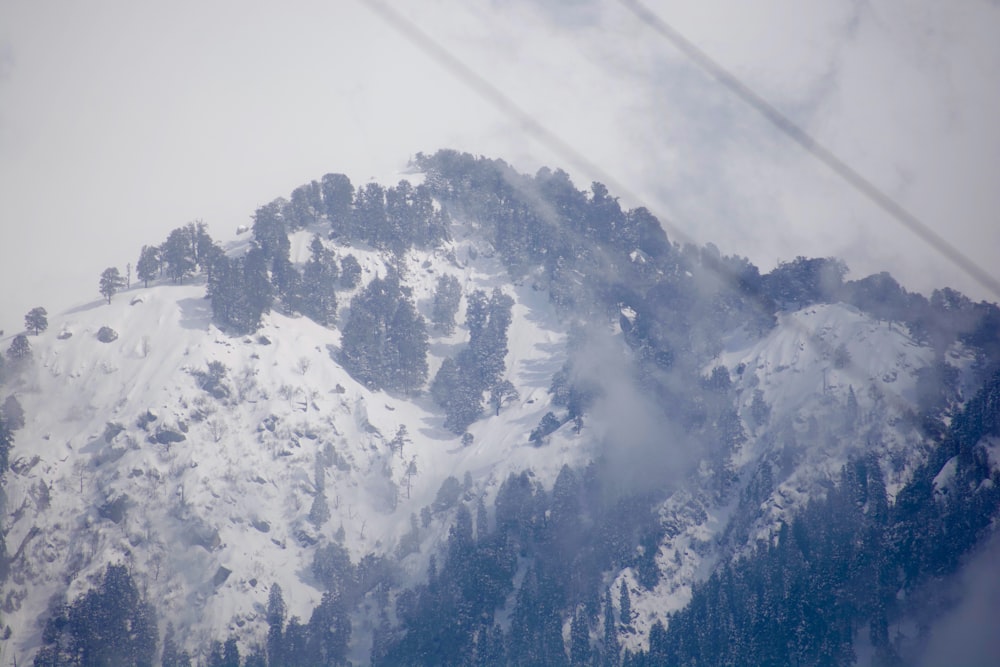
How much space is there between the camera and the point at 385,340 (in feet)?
597

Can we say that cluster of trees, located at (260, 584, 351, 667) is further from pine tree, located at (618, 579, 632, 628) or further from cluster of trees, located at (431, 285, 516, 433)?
cluster of trees, located at (431, 285, 516, 433)

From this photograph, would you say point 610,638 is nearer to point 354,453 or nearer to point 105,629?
point 354,453

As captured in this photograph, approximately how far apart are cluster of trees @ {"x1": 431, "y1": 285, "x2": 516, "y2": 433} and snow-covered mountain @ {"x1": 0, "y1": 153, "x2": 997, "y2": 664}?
8.67ft

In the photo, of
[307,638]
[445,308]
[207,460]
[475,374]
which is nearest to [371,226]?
[445,308]

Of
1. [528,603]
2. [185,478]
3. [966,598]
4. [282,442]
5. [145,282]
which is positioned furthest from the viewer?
[145,282]

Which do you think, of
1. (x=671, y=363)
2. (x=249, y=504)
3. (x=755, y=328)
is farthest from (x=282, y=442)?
(x=755, y=328)

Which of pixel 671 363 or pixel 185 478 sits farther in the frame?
pixel 671 363

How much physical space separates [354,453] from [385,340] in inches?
1025

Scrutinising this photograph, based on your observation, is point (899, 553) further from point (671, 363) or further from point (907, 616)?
point (671, 363)

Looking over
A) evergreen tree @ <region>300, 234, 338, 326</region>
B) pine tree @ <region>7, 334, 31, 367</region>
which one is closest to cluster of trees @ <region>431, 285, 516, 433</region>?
evergreen tree @ <region>300, 234, 338, 326</region>

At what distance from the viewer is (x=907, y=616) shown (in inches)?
5128

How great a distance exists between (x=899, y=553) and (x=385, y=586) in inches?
2863

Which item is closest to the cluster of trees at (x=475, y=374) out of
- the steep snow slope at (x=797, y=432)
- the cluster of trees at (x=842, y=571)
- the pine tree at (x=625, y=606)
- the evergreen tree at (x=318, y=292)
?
the evergreen tree at (x=318, y=292)

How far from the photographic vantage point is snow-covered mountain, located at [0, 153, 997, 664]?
138875 mm
